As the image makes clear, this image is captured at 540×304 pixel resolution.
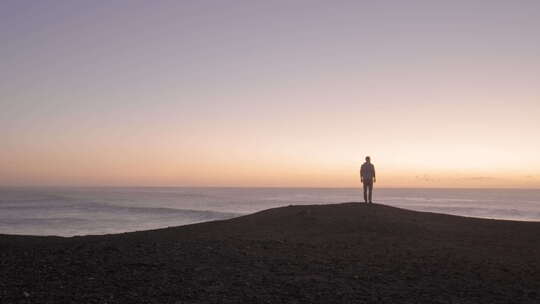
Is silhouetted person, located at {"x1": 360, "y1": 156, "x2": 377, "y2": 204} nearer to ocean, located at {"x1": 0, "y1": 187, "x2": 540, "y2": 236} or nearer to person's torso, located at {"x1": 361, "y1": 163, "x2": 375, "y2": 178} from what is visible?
person's torso, located at {"x1": 361, "y1": 163, "x2": 375, "y2": 178}

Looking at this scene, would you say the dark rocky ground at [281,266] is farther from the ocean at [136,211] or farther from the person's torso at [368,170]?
the ocean at [136,211]

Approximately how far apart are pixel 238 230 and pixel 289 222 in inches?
84.1

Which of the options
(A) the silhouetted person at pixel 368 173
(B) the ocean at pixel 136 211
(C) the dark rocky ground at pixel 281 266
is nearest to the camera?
(C) the dark rocky ground at pixel 281 266

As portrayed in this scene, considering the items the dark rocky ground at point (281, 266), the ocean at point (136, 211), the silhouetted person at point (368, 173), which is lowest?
the ocean at point (136, 211)

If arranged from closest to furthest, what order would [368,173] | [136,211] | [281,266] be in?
[281,266] < [368,173] < [136,211]

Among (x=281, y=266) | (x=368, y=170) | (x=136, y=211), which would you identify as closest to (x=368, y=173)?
(x=368, y=170)

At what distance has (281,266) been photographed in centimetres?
894

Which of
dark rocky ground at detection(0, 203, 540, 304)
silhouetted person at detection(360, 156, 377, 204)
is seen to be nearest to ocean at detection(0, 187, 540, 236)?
silhouetted person at detection(360, 156, 377, 204)

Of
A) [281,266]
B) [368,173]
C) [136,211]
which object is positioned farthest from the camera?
[136,211]

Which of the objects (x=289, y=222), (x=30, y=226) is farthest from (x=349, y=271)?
(x=30, y=226)

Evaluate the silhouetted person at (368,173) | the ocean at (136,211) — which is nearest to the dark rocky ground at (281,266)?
the silhouetted person at (368,173)

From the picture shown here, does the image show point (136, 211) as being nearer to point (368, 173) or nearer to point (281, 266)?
point (368, 173)

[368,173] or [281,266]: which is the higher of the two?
[368,173]

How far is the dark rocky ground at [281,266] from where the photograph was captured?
7.11 metres
